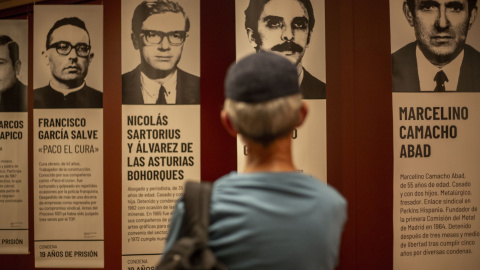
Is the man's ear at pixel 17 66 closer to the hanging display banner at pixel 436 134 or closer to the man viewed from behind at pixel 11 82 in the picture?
the man viewed from behind at pixel 11 82

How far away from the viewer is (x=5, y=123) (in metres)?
2.96

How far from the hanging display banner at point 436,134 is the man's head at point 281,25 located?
0.63 meters

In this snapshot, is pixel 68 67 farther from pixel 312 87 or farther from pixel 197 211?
pixel 197 211

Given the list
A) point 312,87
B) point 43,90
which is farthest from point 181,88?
point 43,90

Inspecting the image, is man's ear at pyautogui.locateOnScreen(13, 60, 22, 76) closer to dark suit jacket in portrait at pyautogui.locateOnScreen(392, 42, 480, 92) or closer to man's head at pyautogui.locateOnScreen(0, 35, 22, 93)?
man's head at pyautogui.locateOnScreen(0, 35, 22, 93)

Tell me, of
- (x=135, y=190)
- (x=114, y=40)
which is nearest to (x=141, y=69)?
(x=114, y=40)

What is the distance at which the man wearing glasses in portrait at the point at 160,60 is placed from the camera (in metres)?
2.75

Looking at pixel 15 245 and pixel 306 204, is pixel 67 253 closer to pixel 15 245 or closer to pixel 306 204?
pixel 15 245

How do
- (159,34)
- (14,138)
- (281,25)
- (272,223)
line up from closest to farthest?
(272,223) → (281,25) → (159,34) → (14,138)

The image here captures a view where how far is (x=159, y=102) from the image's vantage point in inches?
109

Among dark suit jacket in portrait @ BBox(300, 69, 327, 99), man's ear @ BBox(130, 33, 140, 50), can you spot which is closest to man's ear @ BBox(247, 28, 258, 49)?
dark suit jacket in portrait @ BBox(300, 69, 327, 99)

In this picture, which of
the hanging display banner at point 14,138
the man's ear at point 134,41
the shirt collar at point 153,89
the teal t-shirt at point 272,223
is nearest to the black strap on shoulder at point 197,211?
the teal t-shirt at point 272,223

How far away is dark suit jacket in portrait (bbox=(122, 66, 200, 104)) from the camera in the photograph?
276 centimetres

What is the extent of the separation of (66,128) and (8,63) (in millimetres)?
738
